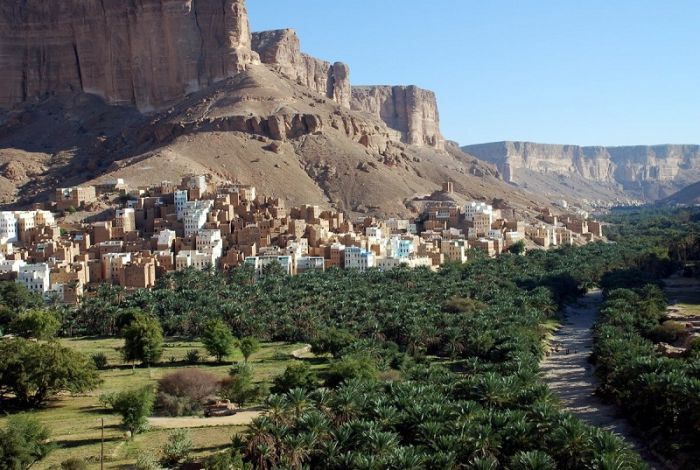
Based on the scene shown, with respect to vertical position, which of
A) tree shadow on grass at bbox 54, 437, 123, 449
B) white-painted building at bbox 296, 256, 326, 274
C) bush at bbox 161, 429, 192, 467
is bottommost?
tree shadow on grass at bbox 54, 437, 123, 449

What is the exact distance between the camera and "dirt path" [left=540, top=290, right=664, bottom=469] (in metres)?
32.9


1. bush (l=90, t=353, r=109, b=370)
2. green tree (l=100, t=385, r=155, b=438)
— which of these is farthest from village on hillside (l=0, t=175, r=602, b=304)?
green tree (l=100, t=385, r=155, b=438)

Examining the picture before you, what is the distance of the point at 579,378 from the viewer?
137 ft

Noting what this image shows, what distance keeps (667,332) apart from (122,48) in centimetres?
11834

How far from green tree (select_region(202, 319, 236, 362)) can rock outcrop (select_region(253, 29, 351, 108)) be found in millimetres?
105116

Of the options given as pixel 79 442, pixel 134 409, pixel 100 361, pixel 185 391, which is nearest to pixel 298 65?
pixel 100 361

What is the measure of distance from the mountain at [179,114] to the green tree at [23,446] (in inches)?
2918

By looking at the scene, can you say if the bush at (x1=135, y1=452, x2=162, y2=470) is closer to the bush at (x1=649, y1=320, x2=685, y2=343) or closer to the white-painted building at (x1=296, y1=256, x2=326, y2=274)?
the bush at (x1=649, y1=320, x2=685, y2=343)

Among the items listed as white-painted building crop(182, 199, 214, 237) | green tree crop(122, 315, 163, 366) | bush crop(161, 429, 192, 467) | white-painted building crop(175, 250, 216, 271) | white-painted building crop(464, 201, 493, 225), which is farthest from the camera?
white-painted building crop(464, 201, 493, 225)

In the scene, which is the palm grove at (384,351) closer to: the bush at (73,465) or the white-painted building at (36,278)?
the white-painted building at (36,278)

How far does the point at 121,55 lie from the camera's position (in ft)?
468

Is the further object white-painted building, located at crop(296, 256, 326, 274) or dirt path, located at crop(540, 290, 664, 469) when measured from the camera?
white-painted building, located at crop(296, 256, 326, 274)

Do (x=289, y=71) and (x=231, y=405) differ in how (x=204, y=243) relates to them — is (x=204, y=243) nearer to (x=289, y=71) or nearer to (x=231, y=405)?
(x=231, y=405)

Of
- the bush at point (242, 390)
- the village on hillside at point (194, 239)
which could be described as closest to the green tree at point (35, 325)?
the village on hillside at point (194, 239)
